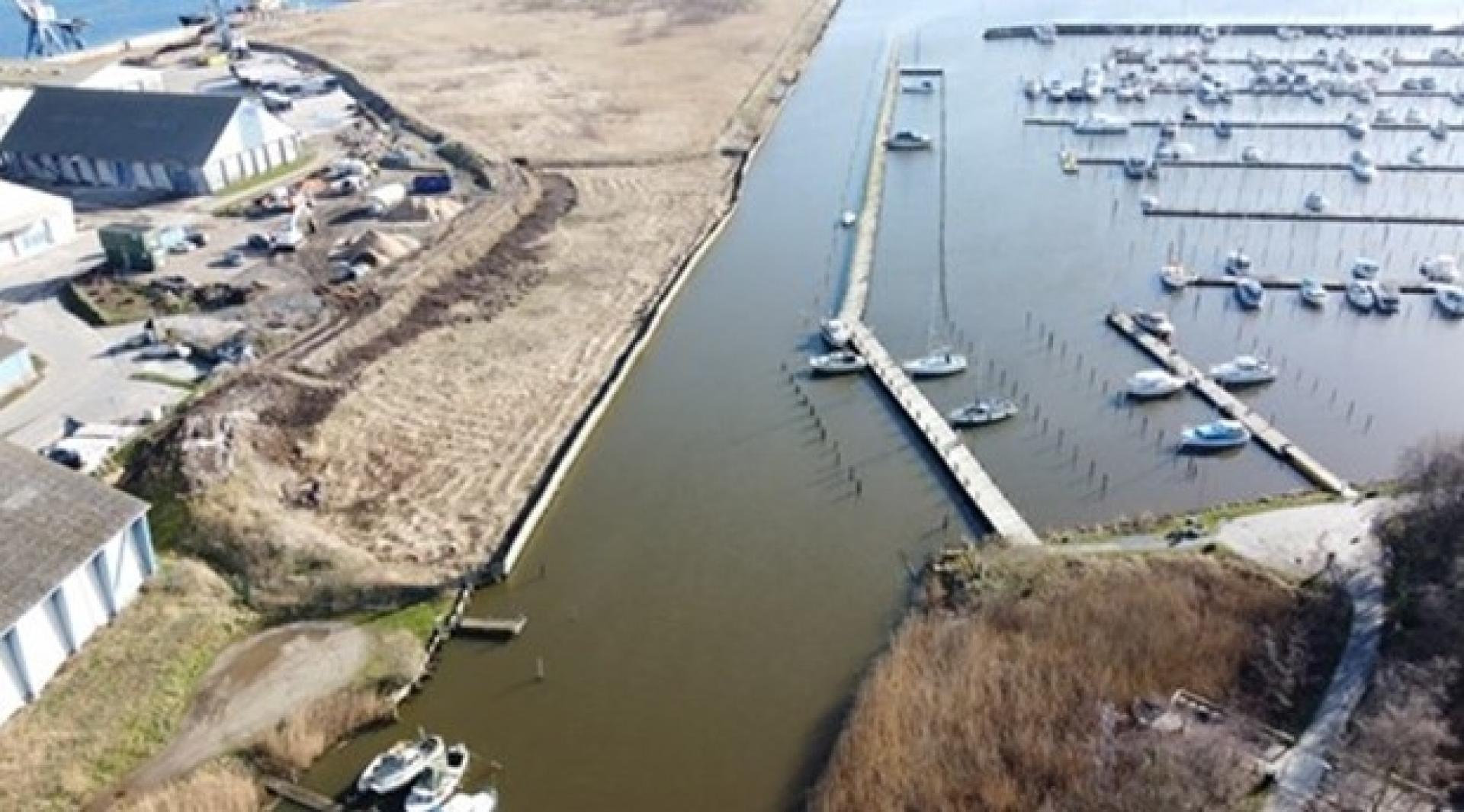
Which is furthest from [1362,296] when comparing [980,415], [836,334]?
[836,334]

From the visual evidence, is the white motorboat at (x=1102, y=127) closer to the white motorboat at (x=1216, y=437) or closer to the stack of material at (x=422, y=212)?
the white motorboat at (x=1216, y=437)

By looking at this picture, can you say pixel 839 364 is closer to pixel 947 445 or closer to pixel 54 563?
pixel 947 445

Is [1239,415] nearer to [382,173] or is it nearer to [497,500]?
[497,500]

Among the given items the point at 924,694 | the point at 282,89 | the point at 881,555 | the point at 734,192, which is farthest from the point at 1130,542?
the point at 282,89

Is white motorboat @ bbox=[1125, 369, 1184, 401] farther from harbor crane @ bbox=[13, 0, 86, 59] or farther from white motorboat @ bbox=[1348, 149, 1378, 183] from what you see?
Result: harbor crane @ bbox=[13, 0, 86, 59]

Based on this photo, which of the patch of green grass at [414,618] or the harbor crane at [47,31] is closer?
the patch of green grass at [414,618]

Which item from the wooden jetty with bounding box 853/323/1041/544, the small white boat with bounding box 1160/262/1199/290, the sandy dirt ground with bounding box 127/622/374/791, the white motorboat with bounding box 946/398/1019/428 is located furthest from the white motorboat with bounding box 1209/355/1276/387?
the sandy dirt ground with bounding box 127/622/374/791

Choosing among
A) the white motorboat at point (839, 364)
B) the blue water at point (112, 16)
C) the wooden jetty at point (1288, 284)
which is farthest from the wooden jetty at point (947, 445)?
the blue water at point (112, 16)
